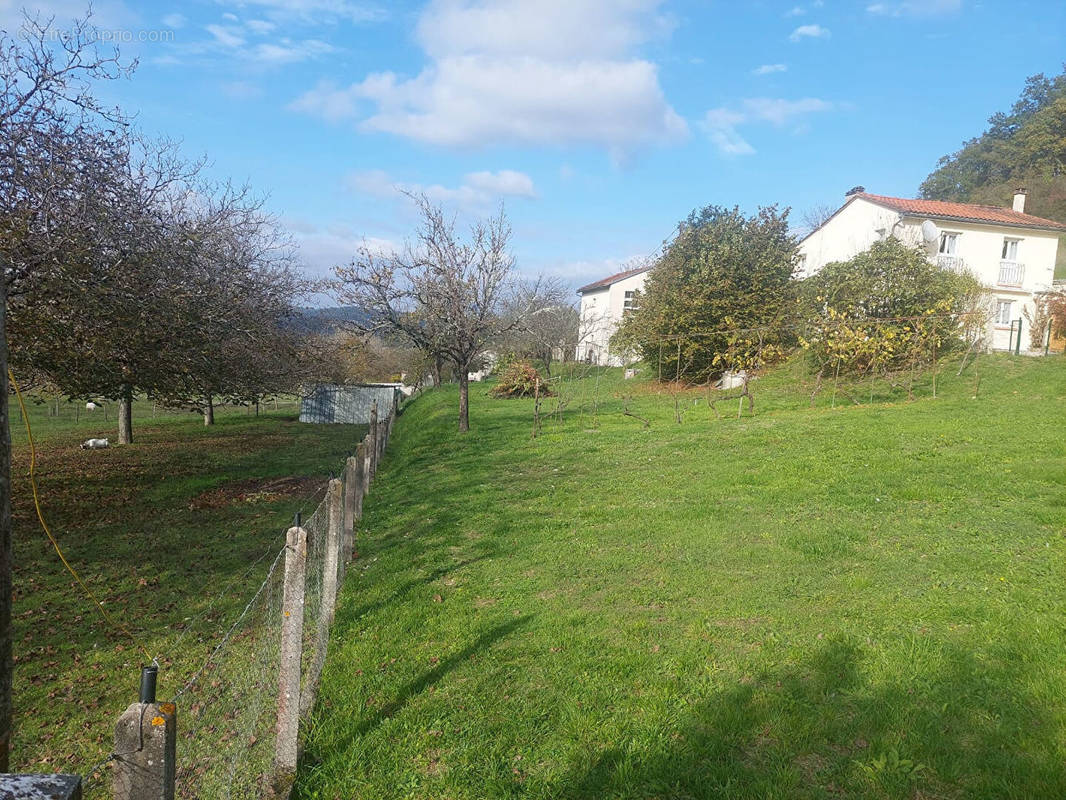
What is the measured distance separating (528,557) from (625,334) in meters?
25.7

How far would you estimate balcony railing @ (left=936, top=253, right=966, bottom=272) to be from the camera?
26953mm

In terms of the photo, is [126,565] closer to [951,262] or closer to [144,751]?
[144,751]

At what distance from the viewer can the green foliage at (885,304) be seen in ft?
66.9

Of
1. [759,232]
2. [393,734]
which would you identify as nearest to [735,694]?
[393,734]

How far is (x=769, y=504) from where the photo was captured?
8.62 meters

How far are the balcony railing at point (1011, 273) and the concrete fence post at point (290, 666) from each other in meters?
Answer: 31.5

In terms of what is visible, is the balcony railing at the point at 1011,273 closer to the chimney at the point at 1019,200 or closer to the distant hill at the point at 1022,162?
the chimney at the point at 1019,200

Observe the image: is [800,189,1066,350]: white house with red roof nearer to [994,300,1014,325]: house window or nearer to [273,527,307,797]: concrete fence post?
[994,300,1014,325]: house window

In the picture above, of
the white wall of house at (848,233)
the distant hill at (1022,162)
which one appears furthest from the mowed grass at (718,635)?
the distant hill at (1022,162)

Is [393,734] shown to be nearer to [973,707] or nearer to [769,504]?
[973,707]

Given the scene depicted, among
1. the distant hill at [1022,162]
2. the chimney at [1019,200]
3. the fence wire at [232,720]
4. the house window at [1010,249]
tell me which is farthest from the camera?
the distant hill at [1022,162]

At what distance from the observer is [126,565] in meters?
8.36

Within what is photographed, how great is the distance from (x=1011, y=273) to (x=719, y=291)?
37.8 ft

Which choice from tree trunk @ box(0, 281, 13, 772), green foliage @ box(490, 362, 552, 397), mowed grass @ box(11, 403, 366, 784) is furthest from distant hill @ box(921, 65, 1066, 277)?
tree trunk @ box(0, 281, 13, 772)
